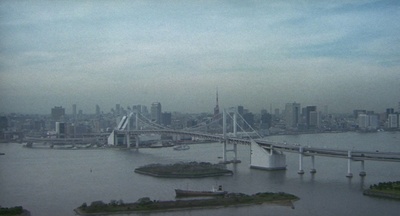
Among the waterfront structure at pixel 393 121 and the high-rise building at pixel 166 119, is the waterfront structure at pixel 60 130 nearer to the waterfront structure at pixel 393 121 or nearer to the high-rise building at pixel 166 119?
the high-rise building at pixel 166 119

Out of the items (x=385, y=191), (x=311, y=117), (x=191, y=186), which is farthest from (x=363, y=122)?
(x=385, y=191)

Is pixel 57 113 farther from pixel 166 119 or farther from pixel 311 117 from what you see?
pixel 311 117

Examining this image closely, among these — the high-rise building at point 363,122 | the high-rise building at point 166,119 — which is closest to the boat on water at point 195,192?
the high-rise building at point 166,119

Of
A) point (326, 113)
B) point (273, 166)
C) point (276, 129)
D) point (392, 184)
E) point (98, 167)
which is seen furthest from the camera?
point (326, 113)

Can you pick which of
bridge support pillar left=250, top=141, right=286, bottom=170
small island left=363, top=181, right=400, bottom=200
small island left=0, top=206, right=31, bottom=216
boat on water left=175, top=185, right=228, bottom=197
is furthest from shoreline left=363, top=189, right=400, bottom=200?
small island left=0, top=206, right=31, bottom=216

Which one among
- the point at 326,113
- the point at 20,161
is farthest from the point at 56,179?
the point at 326,113

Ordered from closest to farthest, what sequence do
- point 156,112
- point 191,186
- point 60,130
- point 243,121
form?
point 191,186 < point 60,130 < point 243,121 < point 156,112

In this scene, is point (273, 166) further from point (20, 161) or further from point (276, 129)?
point (276, 129)
